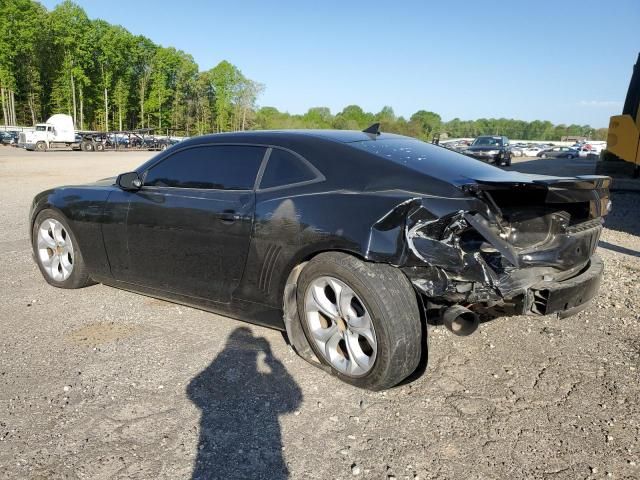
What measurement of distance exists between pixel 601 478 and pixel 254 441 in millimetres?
1549

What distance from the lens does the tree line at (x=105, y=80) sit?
63.9 metres

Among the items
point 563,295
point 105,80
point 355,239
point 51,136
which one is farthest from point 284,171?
point 105,80

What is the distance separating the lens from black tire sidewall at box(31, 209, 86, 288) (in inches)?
177

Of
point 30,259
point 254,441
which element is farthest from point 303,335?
point 30,259

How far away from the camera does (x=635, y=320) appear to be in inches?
163

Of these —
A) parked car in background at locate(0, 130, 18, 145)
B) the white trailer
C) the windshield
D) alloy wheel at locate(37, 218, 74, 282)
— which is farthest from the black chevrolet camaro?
parked car in background at locate(0, 130, 18, 145)

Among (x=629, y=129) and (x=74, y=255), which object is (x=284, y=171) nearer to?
(x=74, y=255)

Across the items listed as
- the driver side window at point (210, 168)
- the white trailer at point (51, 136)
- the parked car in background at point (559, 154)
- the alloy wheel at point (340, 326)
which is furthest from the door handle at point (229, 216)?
the parked car in background at point (559, 154)

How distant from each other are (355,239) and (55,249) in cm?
320

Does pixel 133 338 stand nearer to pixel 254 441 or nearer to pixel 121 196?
pixel 121 196

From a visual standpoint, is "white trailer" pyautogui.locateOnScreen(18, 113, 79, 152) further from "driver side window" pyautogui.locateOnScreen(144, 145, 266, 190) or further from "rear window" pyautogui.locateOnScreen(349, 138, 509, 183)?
"rear window" pyautogui.locateOnScreen(349, 138, 509, 183)

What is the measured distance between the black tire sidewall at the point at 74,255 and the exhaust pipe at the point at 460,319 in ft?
10.7

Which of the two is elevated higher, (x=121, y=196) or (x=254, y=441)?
(x=121, y=196)

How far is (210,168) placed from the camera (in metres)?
3.72
